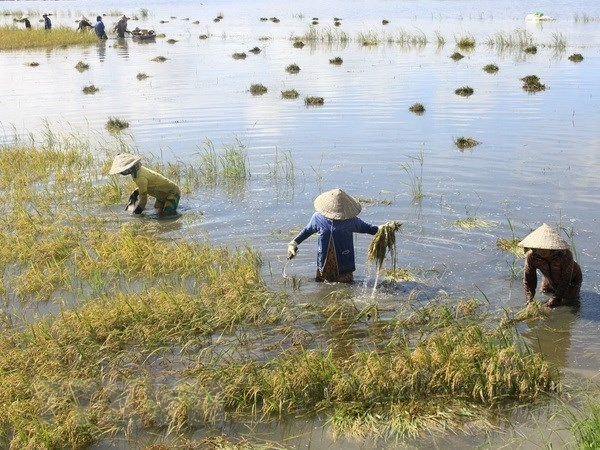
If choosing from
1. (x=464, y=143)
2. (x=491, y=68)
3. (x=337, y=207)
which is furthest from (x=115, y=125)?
(x=491, y=68)

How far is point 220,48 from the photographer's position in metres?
34.7

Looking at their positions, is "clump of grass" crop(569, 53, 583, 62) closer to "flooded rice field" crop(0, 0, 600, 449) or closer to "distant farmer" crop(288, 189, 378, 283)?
"flooded rice field" crop(0, 0, 600, 449)

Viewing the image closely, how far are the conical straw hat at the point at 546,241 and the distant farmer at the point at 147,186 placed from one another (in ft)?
16.4

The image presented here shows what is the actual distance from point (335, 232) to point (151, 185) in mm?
3531

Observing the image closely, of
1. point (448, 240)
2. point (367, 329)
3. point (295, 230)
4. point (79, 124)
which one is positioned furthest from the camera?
point (79, 124)

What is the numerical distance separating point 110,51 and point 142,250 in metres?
29.5

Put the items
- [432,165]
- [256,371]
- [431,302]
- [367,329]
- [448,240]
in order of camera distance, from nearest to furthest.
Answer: [256,371] → [367,329] → [431,302] → [448,240] → [432,165]

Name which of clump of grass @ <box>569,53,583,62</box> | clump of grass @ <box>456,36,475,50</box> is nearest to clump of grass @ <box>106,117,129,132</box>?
clump of grass @ <box>569,53,583,62</box>

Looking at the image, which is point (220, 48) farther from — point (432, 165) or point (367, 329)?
point (367, 329)

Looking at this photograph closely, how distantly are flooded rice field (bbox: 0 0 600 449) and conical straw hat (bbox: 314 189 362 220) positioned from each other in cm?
86

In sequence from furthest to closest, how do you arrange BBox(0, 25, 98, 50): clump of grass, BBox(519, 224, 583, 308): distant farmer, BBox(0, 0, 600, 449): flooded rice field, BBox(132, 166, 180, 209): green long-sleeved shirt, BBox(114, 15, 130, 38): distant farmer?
BBox(114, 15, 130, 38): distant farmer, BBox(0, 25, 98, 50): clump of grass, BBox(132, 166, 180, 209): green long-sleeved shirt, BBox(0, 0, 600, 449): flooded rice field, BBox(519, 224, 583, 308): distant farmer

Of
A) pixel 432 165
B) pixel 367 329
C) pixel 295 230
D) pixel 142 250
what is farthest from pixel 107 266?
pixel 432 165

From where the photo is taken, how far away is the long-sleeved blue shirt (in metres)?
7.02

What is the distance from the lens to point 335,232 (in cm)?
702
